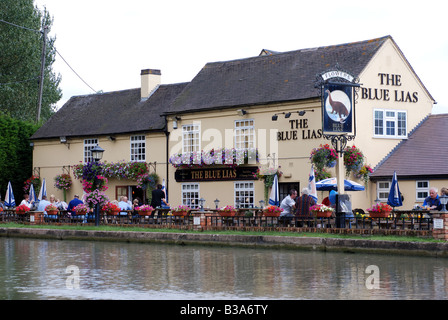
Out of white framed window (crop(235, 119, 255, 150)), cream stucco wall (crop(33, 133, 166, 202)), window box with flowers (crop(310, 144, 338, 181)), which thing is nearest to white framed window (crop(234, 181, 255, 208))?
white framed window (crop(235, 119, 255, 150))

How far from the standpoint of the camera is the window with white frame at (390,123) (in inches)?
1303

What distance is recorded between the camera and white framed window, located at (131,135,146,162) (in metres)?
38.9

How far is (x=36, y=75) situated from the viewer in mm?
54750

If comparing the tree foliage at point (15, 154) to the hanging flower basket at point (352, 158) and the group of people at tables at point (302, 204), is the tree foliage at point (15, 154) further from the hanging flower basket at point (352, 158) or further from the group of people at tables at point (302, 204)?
the group of people at tables at point (302, 204)

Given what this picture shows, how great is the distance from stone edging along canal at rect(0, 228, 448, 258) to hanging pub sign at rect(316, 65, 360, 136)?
5.02m

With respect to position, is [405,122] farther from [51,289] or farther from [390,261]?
[51,289]

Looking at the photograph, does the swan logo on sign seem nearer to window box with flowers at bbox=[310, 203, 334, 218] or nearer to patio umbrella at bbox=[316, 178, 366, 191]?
window box with flowers at bbox=[310, 203, 334, 218]

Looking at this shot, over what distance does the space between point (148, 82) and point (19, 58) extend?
1541 centimetres

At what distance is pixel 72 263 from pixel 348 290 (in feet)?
22.5

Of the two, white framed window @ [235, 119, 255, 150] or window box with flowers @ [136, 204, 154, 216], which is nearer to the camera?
window box with flowers @ [136, 204, 154, 216]

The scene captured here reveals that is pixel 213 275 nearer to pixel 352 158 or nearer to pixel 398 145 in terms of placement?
pixel 352 158

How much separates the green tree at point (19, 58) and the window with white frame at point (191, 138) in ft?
61.1

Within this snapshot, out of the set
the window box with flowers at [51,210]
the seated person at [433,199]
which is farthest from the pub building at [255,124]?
the window box with flowers at [51,210]

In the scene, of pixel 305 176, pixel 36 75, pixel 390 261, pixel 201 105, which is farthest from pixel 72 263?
pixel 36 75
